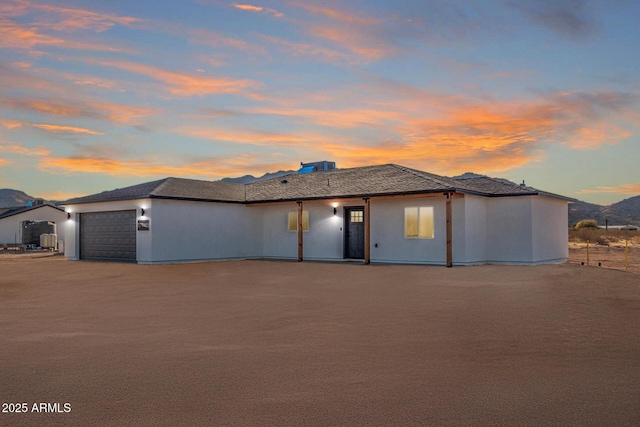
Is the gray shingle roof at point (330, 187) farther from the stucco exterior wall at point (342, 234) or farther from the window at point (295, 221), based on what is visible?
the window at point (295, 221)

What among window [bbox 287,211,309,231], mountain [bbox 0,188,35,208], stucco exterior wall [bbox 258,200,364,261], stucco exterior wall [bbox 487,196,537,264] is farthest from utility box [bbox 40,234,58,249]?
mountain [bbox 0,188,35,208]

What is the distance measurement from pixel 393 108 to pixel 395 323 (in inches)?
544

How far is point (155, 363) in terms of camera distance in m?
5.50

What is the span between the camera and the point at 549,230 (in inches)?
836

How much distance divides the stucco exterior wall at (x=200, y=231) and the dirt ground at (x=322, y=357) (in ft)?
31.4

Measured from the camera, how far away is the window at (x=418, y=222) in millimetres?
20266

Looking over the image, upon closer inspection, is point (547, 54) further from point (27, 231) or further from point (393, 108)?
point (27, 231)

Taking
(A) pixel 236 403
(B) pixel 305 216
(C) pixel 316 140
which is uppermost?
(C) pixel 316 140

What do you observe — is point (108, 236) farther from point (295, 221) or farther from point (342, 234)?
point (342, 234)

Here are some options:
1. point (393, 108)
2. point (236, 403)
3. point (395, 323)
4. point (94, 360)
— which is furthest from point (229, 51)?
point (236, 403)

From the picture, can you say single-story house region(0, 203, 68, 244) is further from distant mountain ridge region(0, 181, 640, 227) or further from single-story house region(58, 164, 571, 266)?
distant mountain ridge region(0, 181, 640, 227)

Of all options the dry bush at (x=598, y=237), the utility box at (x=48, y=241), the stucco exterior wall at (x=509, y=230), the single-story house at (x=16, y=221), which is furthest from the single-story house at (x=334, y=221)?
the dry bush at (x=598, y=237)

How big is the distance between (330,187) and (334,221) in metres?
1.67

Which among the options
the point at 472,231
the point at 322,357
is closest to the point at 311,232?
the point at 472,231
